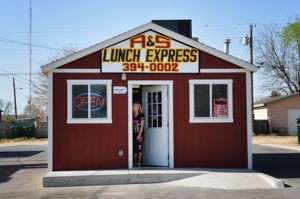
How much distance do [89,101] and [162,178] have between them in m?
2.97

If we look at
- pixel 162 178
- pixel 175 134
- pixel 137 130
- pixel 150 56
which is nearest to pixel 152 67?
pixel 150 56

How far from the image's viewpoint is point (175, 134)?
38.6 ft

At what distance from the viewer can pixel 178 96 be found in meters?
11.8

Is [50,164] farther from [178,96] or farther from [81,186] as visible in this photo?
[178,96]

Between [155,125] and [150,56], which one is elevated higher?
[150,56]

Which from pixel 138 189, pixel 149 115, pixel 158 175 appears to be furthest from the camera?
pixel 149 115

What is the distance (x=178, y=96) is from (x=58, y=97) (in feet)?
10.8

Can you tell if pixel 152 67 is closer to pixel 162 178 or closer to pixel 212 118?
pixel 212 118

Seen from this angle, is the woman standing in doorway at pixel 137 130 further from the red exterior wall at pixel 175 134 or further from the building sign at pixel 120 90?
the building sign at pixel 120 90

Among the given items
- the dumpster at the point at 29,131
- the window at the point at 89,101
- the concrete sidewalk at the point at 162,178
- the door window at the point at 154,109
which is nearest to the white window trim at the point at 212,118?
the door window at the point at 154,109

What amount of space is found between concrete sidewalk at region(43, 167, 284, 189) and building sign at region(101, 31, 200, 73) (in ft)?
9.40

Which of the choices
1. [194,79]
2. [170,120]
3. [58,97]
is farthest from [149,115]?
[58,97]

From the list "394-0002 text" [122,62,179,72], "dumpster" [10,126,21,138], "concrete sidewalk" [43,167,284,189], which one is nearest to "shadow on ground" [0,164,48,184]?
"concrete sidewalk" [43,167,284,189]

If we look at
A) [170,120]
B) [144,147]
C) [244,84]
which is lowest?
[144,147]
